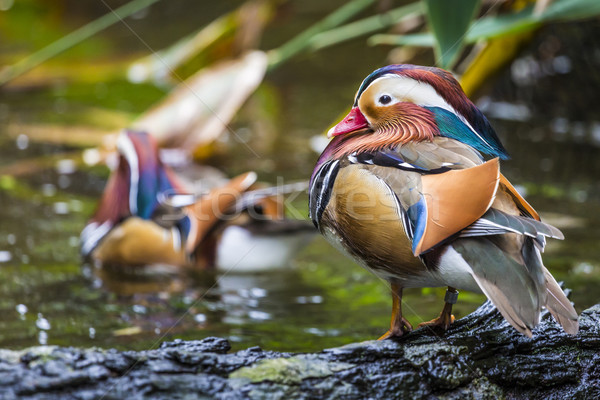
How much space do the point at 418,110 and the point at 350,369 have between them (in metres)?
0.49

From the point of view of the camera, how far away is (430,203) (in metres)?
1.28

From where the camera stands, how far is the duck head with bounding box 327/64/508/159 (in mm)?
1383

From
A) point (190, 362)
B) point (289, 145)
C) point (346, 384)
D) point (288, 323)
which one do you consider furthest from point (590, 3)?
point (289, 145)

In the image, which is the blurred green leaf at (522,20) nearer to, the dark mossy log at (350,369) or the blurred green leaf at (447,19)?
the blurred green leaf at (447,19)

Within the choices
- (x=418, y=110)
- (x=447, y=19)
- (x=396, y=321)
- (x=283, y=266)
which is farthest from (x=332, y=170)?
(x=283, y=266)

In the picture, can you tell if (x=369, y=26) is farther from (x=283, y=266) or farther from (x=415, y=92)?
(x=415, y=92)

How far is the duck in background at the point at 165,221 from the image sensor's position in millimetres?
2918

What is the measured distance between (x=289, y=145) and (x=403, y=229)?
10.5 feet

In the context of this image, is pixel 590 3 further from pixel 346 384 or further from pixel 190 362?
pixel 190 362

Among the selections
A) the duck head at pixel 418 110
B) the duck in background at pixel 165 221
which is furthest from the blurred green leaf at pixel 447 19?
the duck in background at pixel 165 221

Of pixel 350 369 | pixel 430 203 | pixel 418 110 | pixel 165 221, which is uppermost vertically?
pixel 418 110

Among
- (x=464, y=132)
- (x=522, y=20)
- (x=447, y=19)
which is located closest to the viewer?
(x=464, y=132)

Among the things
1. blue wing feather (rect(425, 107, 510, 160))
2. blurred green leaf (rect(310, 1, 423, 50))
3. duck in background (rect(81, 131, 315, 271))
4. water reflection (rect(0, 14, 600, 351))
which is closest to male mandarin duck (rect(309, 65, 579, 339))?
blue wing feather (rect(425, 107, 510, 160))

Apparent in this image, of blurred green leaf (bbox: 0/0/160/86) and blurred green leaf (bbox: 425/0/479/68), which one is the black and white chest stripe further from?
blurred green leaf (bbox: 0/0/160/86)
